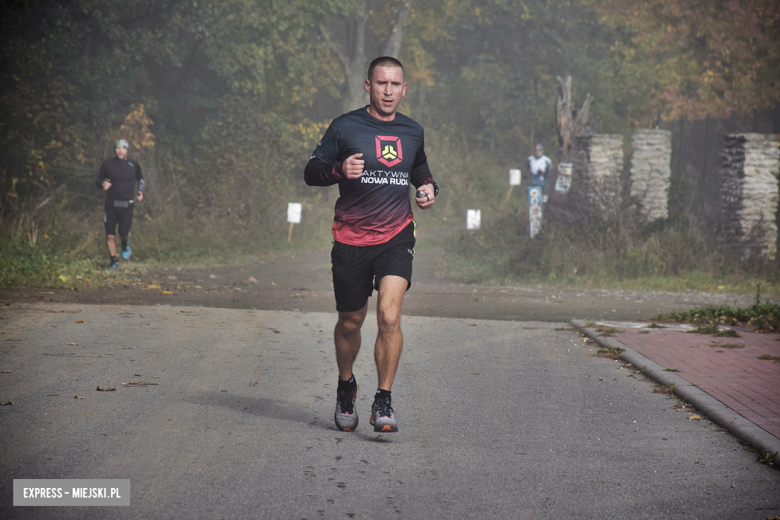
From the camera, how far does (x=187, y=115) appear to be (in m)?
30.9

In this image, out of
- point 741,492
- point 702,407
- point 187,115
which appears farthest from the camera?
point 187,115

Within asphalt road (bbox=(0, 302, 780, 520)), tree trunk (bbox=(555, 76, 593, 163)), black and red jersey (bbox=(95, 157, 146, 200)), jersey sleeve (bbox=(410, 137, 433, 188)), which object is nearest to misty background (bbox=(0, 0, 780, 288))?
black and red jersey (bbox=(95, 157, 146, 200))

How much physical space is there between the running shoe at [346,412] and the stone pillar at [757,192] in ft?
45.9

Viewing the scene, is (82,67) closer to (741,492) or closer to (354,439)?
(354,439)

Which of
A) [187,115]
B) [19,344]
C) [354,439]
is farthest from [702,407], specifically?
[187,115]

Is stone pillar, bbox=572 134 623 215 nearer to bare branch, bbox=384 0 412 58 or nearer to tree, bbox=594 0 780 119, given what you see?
tree, bbox=594 0 780 119

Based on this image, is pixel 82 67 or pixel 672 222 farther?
pixel 82 67

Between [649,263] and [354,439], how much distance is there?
1269 cm

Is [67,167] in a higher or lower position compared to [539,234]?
higher

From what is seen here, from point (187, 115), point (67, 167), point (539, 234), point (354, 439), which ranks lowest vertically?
point (354, 439)

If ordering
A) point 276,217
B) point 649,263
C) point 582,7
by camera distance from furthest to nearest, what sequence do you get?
point 582,7 < point 276,217 < point 649,263

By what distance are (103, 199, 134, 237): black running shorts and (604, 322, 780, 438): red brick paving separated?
8.81 m

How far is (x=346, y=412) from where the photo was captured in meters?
5.22

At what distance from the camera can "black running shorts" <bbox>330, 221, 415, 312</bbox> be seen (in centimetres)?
523
